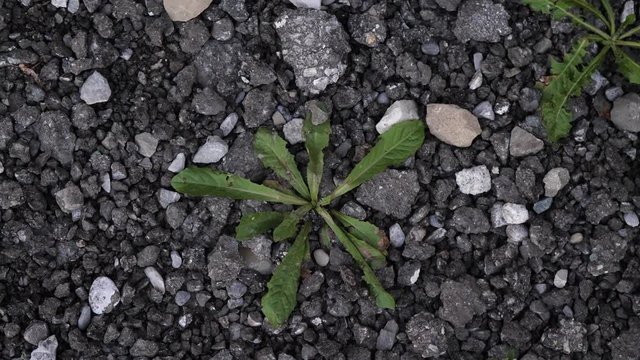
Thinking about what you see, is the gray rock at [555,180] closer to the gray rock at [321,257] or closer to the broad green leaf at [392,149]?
the broad green leaf at [392,149]

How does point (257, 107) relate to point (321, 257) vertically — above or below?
above

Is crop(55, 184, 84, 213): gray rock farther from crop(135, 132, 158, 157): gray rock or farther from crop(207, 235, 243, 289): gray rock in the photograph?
crop(207, 235, 243, 289): gray rock

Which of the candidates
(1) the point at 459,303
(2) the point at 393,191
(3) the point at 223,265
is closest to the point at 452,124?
(2) the point at 393,191

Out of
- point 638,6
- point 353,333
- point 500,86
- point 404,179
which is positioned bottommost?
point 353,333

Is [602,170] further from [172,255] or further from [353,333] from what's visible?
[172,255]

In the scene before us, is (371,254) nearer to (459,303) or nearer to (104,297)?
(459,303)

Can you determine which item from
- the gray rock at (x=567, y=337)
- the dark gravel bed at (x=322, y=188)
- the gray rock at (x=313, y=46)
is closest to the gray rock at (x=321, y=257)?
the dark gravel bed at (x=322, y=188)

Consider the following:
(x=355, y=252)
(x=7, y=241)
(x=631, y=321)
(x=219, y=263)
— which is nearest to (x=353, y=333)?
(x=355, y=252)
